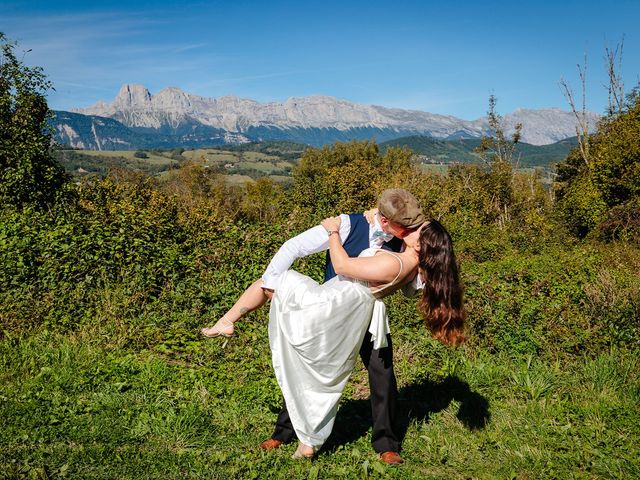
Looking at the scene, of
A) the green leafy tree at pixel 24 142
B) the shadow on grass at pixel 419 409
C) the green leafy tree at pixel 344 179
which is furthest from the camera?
the green leafy tree at pixel 344 179

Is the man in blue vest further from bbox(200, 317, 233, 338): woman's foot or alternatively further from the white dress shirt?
bbox(200, 317, 233, 338): woman's foot

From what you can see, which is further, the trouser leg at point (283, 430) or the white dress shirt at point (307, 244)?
the trouser leg at point (283, 430)

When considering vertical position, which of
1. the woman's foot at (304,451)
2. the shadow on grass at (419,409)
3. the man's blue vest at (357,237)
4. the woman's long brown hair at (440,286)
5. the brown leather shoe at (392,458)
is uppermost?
the man's blue vest at (357,237)

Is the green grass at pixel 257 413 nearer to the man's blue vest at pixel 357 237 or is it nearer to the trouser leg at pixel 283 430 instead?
the trouser leg at pixel 283 430

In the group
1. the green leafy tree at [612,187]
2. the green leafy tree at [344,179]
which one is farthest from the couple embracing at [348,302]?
the green leafy tree at [612,187]

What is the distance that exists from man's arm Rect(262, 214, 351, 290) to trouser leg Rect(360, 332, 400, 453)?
2.74ft

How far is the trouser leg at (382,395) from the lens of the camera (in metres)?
4.04

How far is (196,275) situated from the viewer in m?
7.93

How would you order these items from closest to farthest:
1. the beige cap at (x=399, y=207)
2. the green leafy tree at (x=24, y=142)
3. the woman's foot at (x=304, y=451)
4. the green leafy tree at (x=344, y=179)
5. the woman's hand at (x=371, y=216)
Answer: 1. the beige cap at (x=399, y=207)
2. the woman's hand at (x=371, y=216)
3. the woman's foot at (x=304, y=451)
4. the green leafy tree at (x=24, y=142)
5. the green leafy tree at (x=344, y=179)

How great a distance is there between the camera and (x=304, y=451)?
4.00 m

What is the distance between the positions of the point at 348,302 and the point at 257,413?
71.7 inches

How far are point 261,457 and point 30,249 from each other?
17.2ft

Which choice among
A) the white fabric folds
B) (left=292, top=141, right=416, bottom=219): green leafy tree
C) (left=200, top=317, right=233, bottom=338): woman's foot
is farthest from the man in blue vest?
(left=292, top=141, right=416, bottom=219): green leafy tree

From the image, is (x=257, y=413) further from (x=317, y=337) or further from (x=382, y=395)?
(x=317, y=337)
